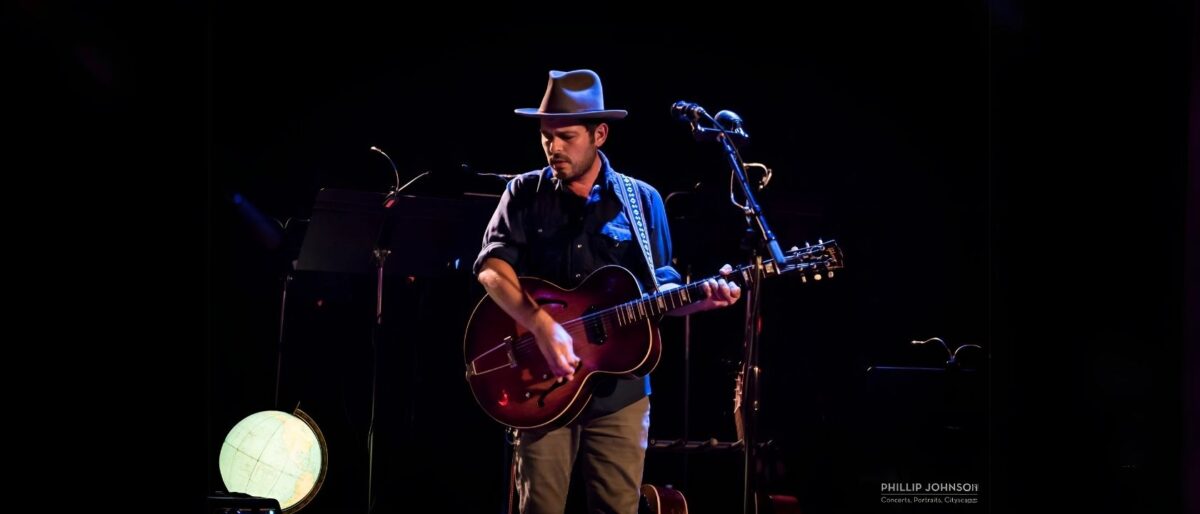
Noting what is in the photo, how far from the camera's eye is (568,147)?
3025 mm

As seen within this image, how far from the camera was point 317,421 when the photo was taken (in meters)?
4.38

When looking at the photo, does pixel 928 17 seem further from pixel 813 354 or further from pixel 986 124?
pixel 813 354

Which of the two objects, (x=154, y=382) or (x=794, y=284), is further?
(x=794, y=284)

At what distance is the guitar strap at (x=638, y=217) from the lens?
2963 millimetres

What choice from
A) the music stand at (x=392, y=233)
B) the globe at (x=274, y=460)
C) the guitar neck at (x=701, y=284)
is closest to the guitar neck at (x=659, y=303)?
the guitar neck at (x=701, y=284)

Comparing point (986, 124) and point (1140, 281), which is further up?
point (986, 124)

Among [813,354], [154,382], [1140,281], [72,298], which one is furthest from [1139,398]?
[813,354]

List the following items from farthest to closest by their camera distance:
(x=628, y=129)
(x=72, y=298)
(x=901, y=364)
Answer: (x=901, y=364)
(x=628, y=129)
(x=72, y=298)

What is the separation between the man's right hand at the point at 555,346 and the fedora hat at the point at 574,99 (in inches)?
27.2

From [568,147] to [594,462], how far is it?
1005mm

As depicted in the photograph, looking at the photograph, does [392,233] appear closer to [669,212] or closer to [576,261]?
[576,261]

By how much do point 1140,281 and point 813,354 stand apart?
308cm

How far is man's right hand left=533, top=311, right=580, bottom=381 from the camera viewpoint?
2.81 metres

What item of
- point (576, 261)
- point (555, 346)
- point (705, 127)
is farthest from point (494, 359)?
point (705, 127)
